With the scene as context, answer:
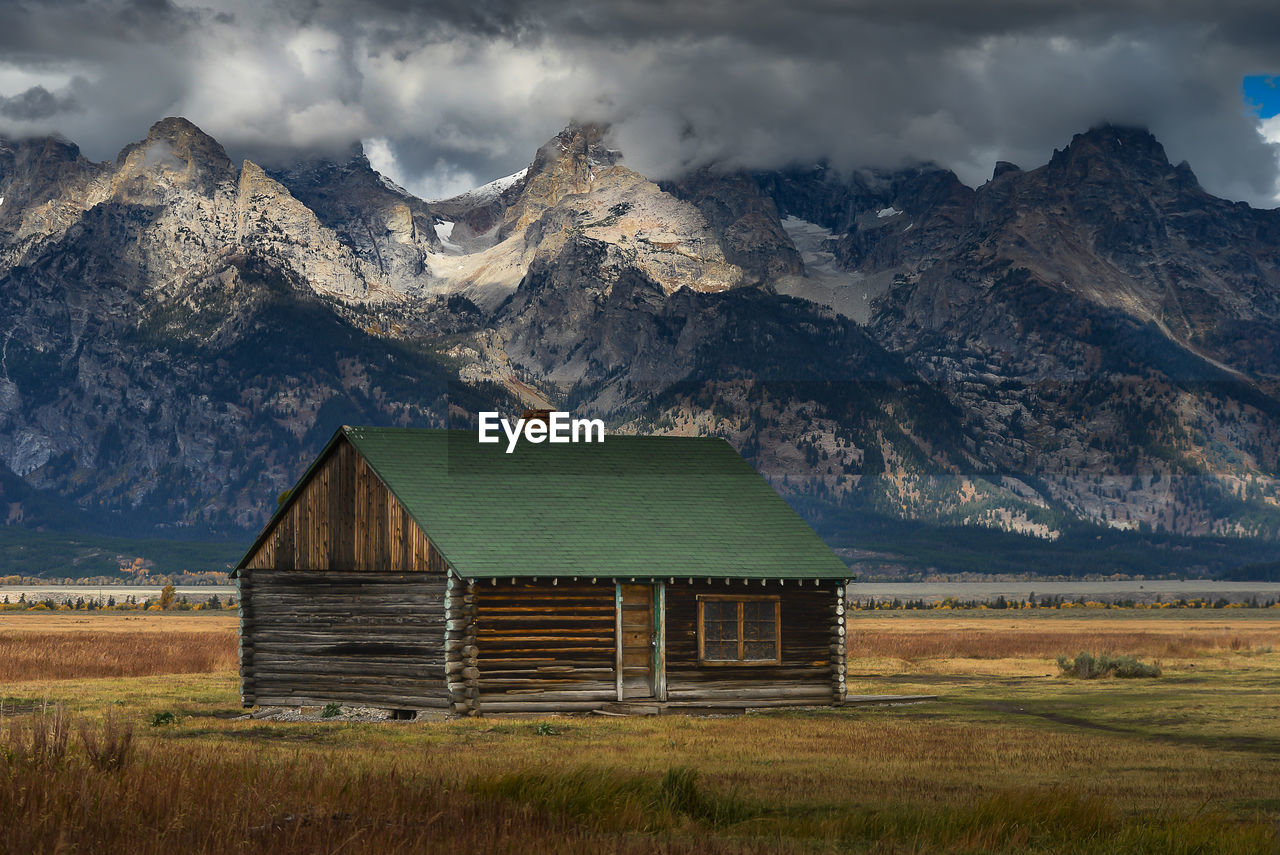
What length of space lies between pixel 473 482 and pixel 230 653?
2509cm

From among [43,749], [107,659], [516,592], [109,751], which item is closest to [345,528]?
[516,592]

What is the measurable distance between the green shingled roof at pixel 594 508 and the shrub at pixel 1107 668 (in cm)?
1459

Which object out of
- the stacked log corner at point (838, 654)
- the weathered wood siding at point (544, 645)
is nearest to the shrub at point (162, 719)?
the weathered wood siding at point (544, 645)

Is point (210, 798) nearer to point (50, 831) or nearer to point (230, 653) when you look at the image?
point (50, 831)

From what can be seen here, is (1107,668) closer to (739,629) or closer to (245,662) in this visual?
(739,629)

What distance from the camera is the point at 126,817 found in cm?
1415

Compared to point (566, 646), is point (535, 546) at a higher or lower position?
higher

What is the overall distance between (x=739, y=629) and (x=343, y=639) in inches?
375

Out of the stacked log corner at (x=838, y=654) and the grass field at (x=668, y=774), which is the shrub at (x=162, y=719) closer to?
the grass field at (x=668, y=774)

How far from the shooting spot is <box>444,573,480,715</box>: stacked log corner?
1415 inches

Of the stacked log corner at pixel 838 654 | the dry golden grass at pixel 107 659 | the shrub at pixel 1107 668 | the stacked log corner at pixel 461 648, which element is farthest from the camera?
the shrub at pixel 1107 668

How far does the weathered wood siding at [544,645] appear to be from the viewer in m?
36.6

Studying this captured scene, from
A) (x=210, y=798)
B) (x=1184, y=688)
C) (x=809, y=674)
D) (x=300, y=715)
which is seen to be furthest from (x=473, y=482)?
(x=210, y=798)

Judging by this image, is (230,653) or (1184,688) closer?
(1184,688)
